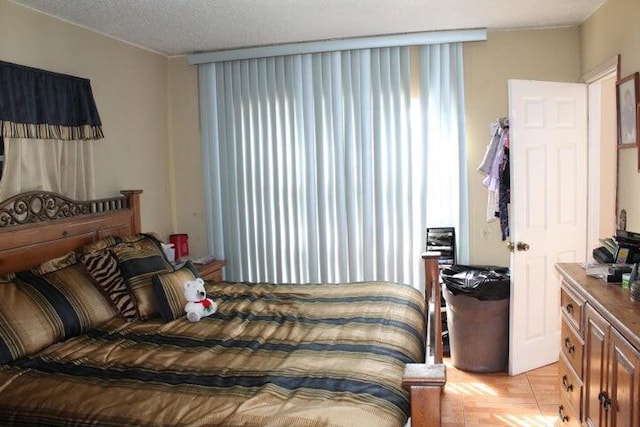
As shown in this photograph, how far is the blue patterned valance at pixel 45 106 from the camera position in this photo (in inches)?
119

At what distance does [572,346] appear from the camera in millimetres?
2543

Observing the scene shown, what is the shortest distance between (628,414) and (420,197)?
8.46ft

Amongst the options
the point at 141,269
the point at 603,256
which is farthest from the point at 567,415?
the point at 141,269

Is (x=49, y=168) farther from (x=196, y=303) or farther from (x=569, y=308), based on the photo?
(x=569, y=308)

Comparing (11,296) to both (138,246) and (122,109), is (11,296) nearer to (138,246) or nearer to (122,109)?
(138,246)

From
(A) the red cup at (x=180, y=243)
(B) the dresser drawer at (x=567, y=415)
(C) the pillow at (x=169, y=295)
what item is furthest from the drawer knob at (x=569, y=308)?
(A) the red cup at (x=180, y=243)

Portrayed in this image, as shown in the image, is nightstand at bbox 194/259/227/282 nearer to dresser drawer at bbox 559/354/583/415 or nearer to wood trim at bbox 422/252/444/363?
wood trim at bbox 422/252/444/363

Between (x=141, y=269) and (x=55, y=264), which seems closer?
(x=55, y=264)

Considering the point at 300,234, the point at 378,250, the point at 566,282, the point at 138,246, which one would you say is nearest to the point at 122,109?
the point at 138,246

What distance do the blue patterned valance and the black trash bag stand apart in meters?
2.65

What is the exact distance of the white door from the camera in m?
3.56

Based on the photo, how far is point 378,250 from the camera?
4.33 metres

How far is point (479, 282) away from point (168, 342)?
2.15 metres

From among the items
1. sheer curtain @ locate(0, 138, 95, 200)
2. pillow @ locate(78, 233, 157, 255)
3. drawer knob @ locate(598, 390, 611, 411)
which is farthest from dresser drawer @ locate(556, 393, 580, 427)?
sheer curtain @ locate(0, 138, 95, 200)
